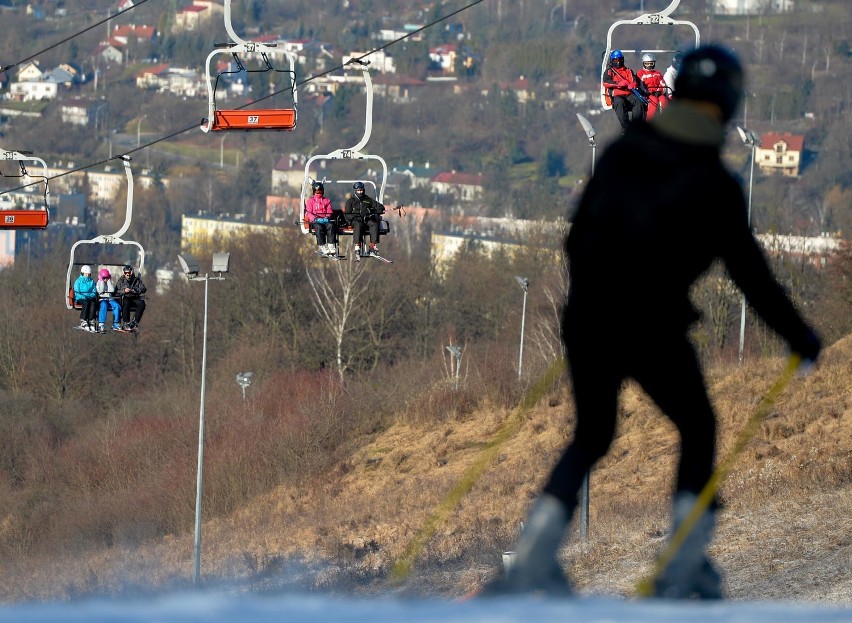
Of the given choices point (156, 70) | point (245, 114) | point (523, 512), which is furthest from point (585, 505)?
point (156, 70)

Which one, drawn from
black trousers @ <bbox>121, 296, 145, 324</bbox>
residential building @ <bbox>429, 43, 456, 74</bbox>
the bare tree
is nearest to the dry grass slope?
black trousers @ <bbox>121, 296, 145, 324</bbox>

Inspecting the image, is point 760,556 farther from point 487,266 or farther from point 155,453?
point 487,266

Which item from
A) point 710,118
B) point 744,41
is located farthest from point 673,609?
point 744,41

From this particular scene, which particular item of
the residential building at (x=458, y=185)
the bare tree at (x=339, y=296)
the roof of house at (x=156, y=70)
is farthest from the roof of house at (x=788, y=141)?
the roof of house at (x=156, y=70)

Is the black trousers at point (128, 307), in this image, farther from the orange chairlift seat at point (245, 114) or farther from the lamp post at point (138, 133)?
the lamp post at point (138, 133)

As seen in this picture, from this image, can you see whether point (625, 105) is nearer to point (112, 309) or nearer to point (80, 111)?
point (112, 309)

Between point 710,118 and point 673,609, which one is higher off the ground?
point 710,118

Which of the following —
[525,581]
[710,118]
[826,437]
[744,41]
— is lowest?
[826,437]
